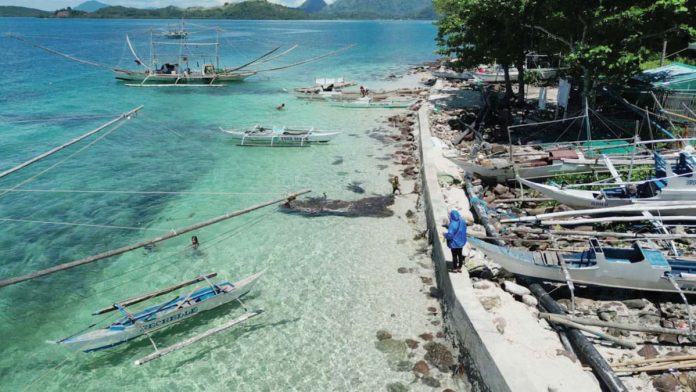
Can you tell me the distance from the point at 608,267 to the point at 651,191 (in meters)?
5.21

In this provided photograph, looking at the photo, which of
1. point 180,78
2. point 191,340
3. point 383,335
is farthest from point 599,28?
point 180,78

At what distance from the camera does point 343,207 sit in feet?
66.9

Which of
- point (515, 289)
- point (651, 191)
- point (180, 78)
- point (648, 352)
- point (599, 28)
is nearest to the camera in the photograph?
point (648, 352)

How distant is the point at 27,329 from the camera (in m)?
13.5

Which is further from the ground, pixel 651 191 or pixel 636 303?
pixel 651 191

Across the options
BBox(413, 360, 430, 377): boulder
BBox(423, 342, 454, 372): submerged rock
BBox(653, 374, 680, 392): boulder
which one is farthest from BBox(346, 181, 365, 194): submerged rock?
BBox(653, 374, 680, 392): boulder

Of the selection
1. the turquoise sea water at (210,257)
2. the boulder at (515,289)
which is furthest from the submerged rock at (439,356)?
the boulder at (515,289)

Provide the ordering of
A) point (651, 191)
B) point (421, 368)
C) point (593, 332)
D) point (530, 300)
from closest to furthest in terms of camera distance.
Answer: point (593, 332) < point (421, 368) < point (530, 300) < point (651, 191)

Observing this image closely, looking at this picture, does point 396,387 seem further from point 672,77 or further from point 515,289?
point 672,77

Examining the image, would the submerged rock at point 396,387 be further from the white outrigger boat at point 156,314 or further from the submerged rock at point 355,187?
the submerged rock at point 355,187

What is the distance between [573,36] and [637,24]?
3274 millimetres

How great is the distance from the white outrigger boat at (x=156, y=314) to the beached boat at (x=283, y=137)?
1662 cm

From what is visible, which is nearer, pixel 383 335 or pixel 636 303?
pixel 636 303

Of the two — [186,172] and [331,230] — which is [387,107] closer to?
[186,172]
